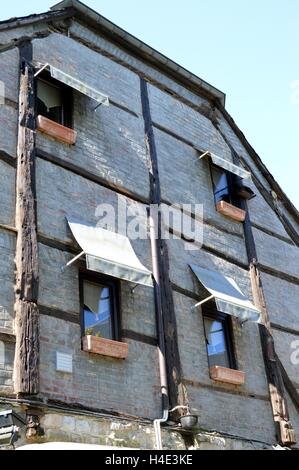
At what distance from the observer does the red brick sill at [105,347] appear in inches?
324

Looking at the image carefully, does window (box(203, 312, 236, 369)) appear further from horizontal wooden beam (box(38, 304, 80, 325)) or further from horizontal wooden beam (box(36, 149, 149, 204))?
horizontal wooden beam (box(38, 304, 80, 325))

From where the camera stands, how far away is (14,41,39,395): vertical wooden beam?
746 cm

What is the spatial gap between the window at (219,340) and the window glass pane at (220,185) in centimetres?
263

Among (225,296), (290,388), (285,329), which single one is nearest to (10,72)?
(225,296)

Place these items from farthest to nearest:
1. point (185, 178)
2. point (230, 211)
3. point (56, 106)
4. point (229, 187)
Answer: point (229, 187)
point (230, 211)
point (185, 178)
point (56, 106)

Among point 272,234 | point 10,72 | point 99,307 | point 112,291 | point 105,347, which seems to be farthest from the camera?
point 272,234

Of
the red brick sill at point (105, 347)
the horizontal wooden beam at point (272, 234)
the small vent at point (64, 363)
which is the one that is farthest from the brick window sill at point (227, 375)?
the horizontal wooden beam at point (272, 234)

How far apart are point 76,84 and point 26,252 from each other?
3.04 metres

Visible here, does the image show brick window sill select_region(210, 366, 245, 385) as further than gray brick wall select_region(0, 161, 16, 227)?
Yes

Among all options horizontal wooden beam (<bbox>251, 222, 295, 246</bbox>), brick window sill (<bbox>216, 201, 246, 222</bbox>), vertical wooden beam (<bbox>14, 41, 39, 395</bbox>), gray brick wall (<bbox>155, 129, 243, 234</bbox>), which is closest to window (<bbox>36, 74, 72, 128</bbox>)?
vertical wooden beam (<bbox>14, 41, 39, 395</bbox>)

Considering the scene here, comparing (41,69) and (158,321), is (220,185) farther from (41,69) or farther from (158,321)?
(41,69)

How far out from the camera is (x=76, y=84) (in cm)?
980

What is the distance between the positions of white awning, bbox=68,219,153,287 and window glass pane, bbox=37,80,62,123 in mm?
1967

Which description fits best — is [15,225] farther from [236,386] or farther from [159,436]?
[236,386]
